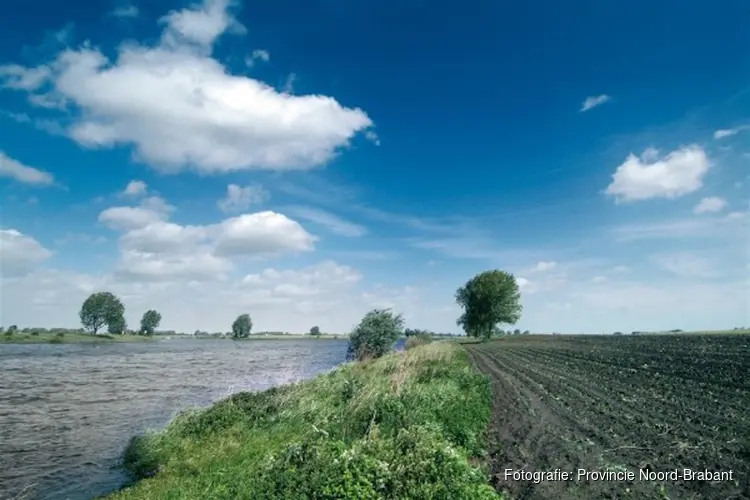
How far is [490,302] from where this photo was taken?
350ft

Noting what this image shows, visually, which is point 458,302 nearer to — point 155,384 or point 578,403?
point 155,384

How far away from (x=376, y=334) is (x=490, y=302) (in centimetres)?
6761

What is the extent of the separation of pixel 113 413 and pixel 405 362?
17094 millimetres

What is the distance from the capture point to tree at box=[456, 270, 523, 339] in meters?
106

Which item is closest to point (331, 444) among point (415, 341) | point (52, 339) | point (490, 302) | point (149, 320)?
point (415, 341)

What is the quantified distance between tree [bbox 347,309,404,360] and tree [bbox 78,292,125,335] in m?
132

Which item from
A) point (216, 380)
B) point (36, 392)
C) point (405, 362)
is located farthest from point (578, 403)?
point (36, 392)

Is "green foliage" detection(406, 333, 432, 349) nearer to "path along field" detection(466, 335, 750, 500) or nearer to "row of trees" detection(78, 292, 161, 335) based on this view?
"path along field" detection(466, 335, 750, 500)

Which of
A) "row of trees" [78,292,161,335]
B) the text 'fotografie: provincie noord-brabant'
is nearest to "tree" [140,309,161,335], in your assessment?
"row of trees" [78,292,161,335]

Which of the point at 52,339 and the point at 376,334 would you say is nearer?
the point at 376,334

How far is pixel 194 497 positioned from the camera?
10.4 meters

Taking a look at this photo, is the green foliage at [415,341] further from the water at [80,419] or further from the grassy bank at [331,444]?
the grassy bank at [331,444]

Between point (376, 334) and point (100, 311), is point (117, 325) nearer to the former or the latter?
point (100, 311)

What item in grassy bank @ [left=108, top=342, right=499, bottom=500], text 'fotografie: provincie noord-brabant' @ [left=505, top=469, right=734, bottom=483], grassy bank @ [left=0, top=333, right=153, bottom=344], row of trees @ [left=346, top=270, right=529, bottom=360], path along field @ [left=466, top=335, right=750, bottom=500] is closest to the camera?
grassy bank @ [left=108, top=342, right=499, bottom=500]
